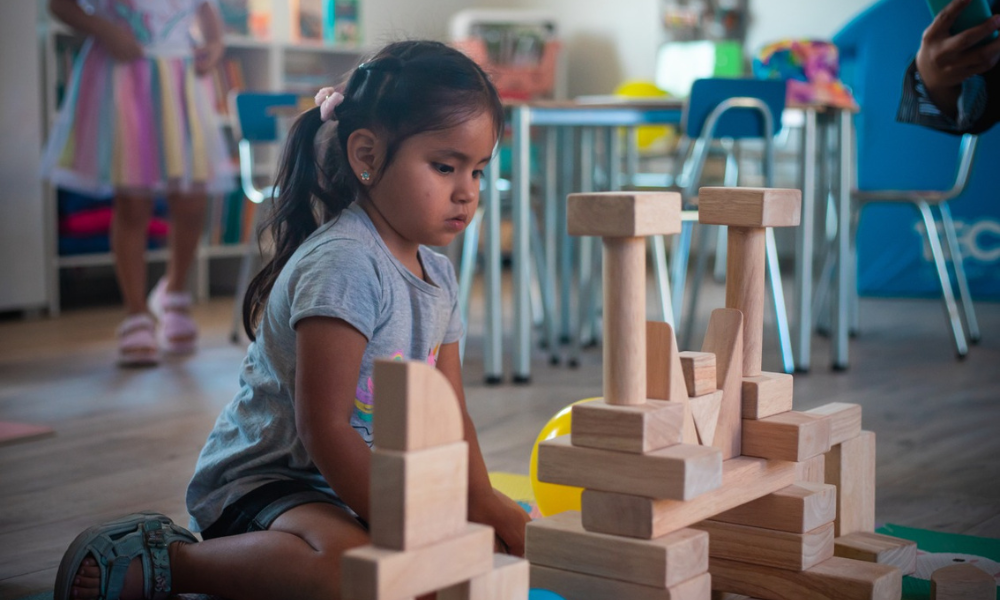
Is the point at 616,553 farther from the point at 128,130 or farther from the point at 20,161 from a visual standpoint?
the point at 20,161

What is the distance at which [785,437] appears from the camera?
1021 millimetres

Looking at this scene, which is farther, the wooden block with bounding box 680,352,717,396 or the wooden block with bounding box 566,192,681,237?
the wooden block with bounding box 680,352,717,396

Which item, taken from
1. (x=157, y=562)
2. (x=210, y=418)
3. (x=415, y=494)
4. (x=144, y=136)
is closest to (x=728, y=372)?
(x=415, y=494)

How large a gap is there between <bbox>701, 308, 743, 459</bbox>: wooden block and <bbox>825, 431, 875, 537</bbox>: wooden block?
0.18 metres

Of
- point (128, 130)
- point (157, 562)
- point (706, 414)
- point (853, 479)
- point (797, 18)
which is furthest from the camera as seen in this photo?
point (797, 18)

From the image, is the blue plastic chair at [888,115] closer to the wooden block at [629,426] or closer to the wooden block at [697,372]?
the wooden block at [697,372]

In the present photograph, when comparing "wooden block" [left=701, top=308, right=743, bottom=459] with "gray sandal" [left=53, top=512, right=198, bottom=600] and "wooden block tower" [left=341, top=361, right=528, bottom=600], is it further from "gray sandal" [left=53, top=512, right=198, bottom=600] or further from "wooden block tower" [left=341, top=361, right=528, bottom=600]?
"gray sandal" [left=53, top=512, right=198, bottom=600]

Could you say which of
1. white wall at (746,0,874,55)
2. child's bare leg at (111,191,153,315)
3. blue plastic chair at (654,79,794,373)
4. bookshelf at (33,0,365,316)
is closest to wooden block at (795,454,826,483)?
blue plastic chair at (654,79,794,373)

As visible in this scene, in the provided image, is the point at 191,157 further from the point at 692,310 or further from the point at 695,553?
the point at 695,553

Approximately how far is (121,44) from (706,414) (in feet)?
7.70

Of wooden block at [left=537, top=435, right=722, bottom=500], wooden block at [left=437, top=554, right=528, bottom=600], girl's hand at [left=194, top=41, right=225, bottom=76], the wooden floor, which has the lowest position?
the wooden floor

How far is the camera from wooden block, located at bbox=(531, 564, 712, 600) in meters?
0.89

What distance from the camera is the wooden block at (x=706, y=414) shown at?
3.12ft

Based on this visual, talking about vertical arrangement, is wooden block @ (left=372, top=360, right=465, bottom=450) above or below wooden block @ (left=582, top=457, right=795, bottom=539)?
above
